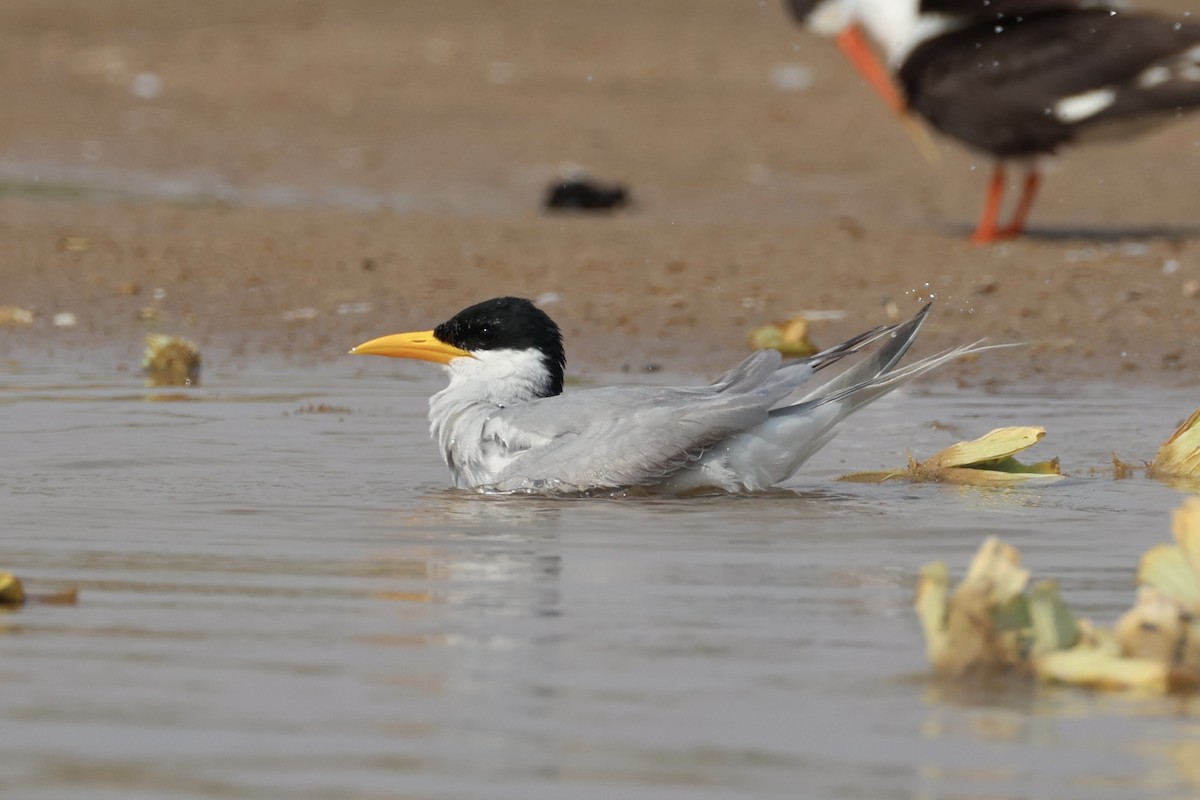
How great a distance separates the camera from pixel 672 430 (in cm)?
608

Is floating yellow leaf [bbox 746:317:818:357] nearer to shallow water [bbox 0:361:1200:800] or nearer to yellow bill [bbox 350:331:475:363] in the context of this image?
shallow water [bbox 0:361:1200:800]

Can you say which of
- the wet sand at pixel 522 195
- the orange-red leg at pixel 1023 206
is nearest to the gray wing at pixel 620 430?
the wet sand at pixel 522 195

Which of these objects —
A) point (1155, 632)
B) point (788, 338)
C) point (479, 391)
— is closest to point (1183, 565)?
point (1155, 632)

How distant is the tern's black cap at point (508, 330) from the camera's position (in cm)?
663

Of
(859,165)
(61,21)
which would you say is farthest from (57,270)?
(61,21)

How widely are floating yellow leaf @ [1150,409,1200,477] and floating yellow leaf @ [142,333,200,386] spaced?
3.90 meters

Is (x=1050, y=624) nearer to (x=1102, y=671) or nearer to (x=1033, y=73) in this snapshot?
(x=1102, y=671)

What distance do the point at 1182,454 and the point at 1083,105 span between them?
5.00 meters

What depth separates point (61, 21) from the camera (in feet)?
70.2

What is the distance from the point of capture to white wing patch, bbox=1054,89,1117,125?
1091 cm

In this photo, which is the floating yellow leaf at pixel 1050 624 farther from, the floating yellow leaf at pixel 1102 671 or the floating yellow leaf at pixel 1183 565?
the floating yellow leaf at pixel 1183 565

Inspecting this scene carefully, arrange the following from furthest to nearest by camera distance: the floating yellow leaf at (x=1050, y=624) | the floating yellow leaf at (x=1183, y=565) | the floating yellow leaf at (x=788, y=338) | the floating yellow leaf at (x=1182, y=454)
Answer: the floating yellow leaf at (x=788, y=338), the floating yellow leaf at (x=1182, y=454), the floating yellow leaf at (x=1183, y=565), the floating yellow leaf at (x=1050, y=624)

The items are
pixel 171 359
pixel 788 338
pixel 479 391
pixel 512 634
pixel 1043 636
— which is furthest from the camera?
pixel 788 338

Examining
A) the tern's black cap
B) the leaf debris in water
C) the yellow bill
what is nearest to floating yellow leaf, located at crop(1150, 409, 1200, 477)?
the tern's black cap
